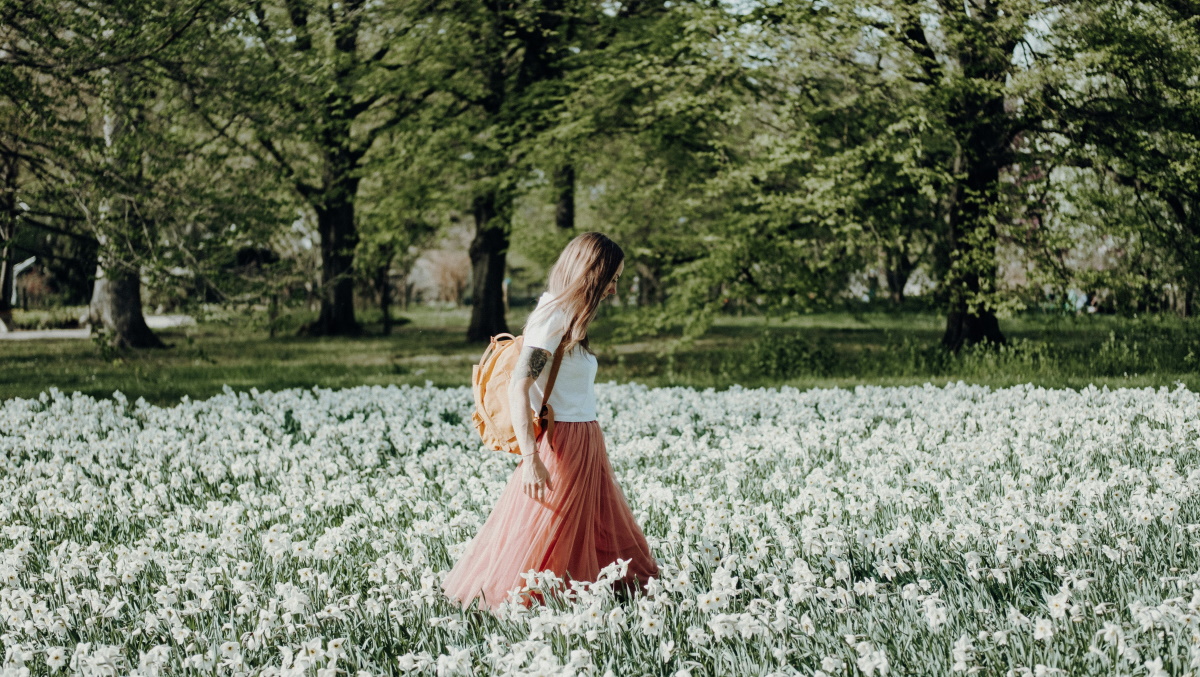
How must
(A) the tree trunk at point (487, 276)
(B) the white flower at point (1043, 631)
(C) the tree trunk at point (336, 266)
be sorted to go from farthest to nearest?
(C) the tree trunk at point (336, 266) < (A) the tree trunk at point (487, 276) < (B) the white flower at point (1043, 631)

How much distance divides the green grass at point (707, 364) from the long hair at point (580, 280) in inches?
293

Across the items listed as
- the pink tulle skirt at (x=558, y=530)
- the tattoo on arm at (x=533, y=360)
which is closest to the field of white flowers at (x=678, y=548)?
the pink tulle skirt at (x=558, y=530)

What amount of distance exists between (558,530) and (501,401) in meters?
0.60

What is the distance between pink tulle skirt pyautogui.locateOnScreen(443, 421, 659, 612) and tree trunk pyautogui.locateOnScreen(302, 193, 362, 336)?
62.2 ft

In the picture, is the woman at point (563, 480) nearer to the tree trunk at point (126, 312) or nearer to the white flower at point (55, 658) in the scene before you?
the white flower at point (55, 658)

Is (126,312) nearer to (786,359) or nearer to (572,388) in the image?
(786,359)

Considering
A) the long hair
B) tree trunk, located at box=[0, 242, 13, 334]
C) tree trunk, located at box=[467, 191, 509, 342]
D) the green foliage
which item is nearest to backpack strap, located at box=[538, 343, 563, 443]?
the long hair

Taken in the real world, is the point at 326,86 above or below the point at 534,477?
above

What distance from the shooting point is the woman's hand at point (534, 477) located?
12.8ft

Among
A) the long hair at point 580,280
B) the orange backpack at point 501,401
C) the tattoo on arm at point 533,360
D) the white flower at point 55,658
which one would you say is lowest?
the white flower at point 55,658

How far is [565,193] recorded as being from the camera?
64.3ft

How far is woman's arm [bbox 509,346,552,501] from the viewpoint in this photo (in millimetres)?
3811

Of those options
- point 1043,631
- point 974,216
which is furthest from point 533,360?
point 974,216

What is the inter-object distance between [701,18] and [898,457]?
9.03 m
